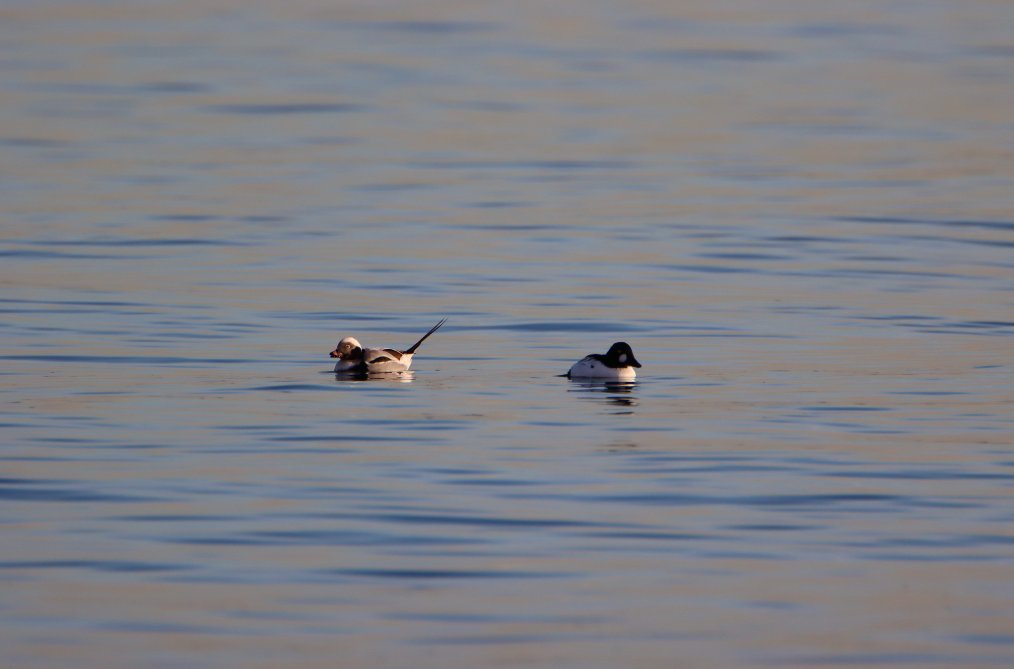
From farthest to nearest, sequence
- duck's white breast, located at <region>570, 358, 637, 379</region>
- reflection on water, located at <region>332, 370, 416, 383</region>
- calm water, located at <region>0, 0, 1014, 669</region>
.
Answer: reflection on water, located at <region>332, 370, 416, 383</region>
duck's white breast, located at <region>570, 358, 637, 379</region>
calm water, located at <region>0, 0, 1014, 669</region>

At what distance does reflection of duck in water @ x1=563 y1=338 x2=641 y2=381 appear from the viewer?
15680mm

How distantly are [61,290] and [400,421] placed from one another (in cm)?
960

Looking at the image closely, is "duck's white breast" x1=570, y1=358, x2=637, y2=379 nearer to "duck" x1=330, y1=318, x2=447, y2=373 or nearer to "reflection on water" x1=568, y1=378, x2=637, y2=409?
"reflection on water" x1=568, y1=378, x2=637, y2=409

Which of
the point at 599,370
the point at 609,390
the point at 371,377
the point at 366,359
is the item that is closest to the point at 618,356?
the point at 599,370

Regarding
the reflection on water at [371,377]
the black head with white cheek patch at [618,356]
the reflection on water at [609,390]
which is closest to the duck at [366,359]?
the reflection on water at [371,377]

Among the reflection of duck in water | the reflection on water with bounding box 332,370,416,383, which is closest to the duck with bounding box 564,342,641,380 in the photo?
the reflection of duck in water

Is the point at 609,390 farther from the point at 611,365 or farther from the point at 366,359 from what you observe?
the point at 366,359

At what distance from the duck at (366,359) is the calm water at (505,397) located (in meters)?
0.26

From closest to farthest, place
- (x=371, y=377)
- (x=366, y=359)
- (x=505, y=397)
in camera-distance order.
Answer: (x=505, y=397), (x=371, y=377), (x=366, y=359)

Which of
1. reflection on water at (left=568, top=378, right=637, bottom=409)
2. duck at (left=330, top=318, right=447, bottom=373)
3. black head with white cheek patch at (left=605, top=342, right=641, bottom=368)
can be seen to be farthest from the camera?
duck at (left=330, top=318, right=447, bottom=373)

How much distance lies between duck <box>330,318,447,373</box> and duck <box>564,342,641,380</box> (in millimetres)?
1731

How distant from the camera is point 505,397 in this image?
15062 mm

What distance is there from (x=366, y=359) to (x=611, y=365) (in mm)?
2341

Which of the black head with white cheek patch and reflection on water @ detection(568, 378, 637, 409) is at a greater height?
the black head with white cheek patch
